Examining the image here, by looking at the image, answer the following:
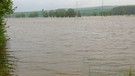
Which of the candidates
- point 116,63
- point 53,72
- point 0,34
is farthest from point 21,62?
point 116,63

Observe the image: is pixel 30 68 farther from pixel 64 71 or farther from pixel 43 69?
pixel 64 71

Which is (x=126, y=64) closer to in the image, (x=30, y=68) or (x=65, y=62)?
(x=65, y=62)

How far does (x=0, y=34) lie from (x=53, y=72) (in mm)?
6282

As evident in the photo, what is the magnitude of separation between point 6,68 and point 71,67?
16.5ft

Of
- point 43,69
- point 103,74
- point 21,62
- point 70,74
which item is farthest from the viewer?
point 21,62

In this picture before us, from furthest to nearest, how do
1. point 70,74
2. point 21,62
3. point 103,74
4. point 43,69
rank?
point 21,62, point 43,69, point 70,74, point 103,74

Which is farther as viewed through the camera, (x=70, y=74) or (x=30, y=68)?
(x=30, y=68)

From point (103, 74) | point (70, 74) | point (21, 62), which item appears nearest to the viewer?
point (103, 74)

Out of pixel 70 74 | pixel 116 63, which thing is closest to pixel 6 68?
pixel 70 74

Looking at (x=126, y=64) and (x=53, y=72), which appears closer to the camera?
(x=53, y=72)

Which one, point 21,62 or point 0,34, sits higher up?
point 0,34

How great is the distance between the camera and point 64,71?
72.5 ft

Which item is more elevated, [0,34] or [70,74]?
[0,34]

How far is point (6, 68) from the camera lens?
2067cm
